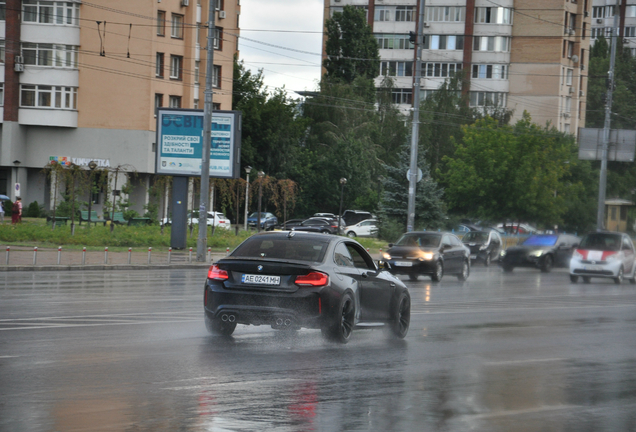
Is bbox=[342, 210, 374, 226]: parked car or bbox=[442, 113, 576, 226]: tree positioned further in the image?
bbox=[342, 210, 374, 226]: parked car

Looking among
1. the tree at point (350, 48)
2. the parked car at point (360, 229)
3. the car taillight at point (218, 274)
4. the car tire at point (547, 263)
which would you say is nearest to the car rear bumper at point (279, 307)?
the car taillight at point (218, 274)

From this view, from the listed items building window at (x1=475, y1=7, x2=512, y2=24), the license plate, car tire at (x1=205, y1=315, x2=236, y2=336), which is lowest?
car tire at (x1=205, y1=315, x2=236, y2=336)

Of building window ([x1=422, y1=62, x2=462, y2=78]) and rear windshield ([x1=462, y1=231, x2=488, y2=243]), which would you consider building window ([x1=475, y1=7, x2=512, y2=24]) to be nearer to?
building window ([x1=422, y1=62, x2=462, y2=78])

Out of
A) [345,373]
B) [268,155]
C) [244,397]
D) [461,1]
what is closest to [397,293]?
[345,373]

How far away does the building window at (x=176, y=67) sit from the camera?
211ft

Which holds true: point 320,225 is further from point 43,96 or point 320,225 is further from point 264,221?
point 43,96

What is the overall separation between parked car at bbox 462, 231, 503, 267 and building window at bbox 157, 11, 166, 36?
100ft

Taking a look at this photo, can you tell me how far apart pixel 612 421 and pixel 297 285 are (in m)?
4.52

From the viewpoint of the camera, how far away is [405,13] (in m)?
94.5

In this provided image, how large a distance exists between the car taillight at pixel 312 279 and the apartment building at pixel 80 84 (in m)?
51.6

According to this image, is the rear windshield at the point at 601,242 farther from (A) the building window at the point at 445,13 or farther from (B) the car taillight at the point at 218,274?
(A) the building window at the point at 445,13

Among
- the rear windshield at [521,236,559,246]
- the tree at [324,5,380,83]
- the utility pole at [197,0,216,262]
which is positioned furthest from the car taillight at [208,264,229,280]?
the tree at [324,5,380,83]

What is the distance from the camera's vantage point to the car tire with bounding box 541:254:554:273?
123 feet

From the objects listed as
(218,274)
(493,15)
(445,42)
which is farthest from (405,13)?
(218,274)
